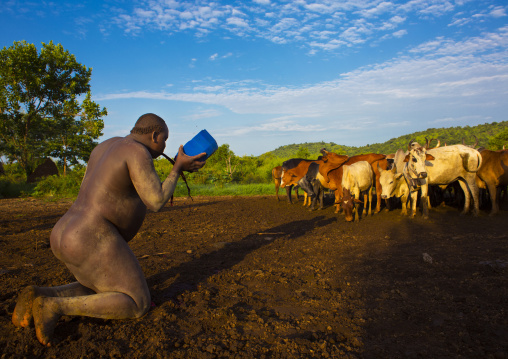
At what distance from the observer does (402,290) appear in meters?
4.02

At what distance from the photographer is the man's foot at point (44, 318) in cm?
269

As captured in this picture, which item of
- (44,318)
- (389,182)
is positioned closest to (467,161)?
(389,182)

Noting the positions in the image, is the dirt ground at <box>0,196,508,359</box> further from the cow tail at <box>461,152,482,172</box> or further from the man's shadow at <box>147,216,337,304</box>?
the cow tail at <box>461,152,482,172</box>

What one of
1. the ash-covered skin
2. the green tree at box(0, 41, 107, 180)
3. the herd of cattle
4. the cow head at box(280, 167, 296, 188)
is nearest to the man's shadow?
the ash-covered skin

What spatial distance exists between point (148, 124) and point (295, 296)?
234cm

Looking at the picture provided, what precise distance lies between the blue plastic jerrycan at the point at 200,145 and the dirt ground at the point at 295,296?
58.0 inches

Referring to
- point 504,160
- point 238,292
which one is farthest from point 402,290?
point 504,160

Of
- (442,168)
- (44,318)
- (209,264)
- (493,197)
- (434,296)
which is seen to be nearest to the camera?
(44,318)

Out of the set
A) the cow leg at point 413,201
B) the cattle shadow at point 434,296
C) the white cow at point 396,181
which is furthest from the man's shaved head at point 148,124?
the white cow at point 396,181

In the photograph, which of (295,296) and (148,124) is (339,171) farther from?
(148,124)

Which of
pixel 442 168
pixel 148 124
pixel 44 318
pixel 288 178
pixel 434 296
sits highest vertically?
pixel 148 124

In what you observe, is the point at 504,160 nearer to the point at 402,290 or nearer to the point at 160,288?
the point at 402,290

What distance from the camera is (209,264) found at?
17.2ft

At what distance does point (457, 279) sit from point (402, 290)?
0.82 metres
